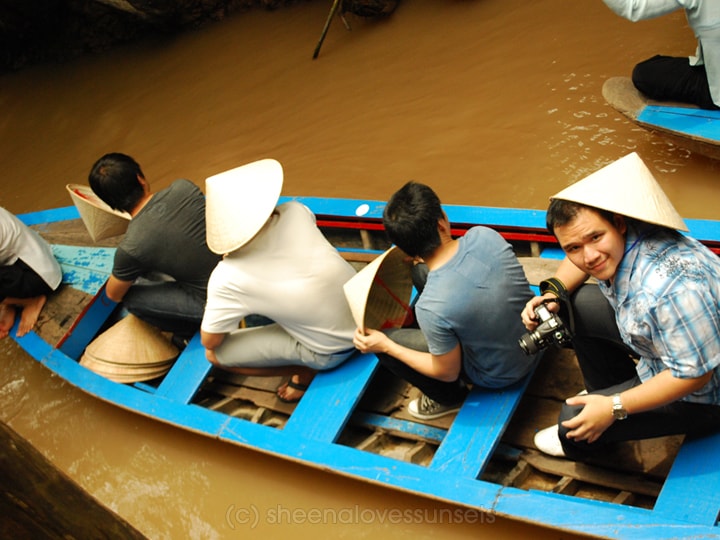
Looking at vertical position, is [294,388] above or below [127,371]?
above

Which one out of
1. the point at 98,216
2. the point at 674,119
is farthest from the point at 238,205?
the point at 674,119

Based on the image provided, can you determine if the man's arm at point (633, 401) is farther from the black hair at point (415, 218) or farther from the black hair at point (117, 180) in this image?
the black hair at point (117, 180)

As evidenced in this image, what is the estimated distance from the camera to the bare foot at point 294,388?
124 inches

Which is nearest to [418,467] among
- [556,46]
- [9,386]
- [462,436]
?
[462,436]

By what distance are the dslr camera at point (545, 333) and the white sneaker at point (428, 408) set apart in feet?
2.01

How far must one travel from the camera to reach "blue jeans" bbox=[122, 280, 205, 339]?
338cm

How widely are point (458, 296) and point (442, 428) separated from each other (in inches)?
28.5

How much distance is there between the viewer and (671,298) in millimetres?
1842

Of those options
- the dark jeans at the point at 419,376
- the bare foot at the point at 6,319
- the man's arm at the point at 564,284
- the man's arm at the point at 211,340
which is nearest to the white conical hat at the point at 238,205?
the man's arm at the point at 211,340

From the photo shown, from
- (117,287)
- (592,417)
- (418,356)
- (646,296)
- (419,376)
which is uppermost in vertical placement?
(646,296)

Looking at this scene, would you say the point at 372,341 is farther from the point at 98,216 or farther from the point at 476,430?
the point at 98,216

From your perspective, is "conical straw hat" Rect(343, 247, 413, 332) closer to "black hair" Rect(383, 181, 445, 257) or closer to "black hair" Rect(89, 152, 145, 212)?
"black hair" Rect(383, 181, 445, 257)

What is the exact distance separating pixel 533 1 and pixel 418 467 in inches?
163

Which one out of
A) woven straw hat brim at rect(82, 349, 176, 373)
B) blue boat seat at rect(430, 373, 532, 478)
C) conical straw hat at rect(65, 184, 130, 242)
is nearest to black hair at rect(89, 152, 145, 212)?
conical straw hat at rect(65, 184, 130, 242)
